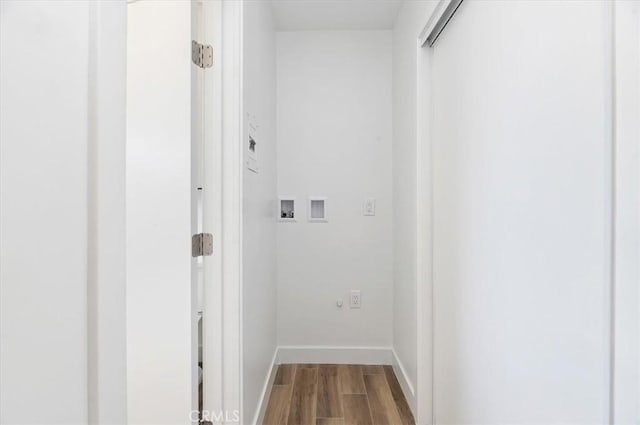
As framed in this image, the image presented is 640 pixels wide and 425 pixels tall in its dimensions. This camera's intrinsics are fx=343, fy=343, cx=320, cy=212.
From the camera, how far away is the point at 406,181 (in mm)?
2182

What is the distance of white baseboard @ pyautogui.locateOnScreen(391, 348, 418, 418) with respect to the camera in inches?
77.5

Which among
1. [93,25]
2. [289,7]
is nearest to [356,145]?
[289,7]

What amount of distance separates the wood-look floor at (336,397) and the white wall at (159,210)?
889 mm

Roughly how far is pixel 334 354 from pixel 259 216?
1.40 m

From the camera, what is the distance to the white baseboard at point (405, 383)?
1968 mm

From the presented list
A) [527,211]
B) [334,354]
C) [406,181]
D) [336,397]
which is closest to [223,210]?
[527,211]

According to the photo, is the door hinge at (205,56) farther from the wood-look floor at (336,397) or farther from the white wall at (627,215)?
the wood-look floor at (336,397)

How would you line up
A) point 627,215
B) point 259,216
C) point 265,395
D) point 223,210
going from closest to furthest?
point 627,215 < point 223,210 < point 259,216 < point 265,395

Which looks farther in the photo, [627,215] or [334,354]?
[334,354]

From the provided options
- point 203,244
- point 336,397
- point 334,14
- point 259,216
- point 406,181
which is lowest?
point 336,397

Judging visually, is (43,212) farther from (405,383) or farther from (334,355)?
(334,355)

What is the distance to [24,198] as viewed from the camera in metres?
0.44

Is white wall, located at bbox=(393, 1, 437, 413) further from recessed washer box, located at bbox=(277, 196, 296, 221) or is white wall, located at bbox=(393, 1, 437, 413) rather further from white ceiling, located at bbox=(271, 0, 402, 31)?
recessed washer box, located at bbox=(277, 196, 296, 221)

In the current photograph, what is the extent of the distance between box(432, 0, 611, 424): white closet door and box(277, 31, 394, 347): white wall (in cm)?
111
